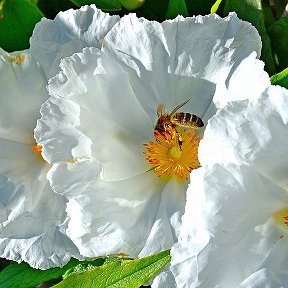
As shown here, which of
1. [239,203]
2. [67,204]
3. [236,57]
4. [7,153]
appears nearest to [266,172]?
[239,203]

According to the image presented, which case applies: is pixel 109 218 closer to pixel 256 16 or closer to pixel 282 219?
pixel 282 219

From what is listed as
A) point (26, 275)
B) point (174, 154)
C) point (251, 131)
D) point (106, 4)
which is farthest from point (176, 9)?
point (26, 275)

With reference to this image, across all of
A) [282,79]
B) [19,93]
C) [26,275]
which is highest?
[282,79]

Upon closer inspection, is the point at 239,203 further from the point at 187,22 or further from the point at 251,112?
the point at 187,22

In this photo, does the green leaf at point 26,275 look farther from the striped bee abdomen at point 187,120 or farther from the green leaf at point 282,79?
the green leaf at point 282,79

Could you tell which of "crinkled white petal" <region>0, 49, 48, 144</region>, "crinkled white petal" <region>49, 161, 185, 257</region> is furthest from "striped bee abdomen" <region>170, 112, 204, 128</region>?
"crinkled white petal" <region>0, 49, 48, 144</region>

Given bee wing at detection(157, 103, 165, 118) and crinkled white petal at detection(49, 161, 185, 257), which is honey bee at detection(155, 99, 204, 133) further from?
crinkled white petal at detection(49, 161, 185, 257)
